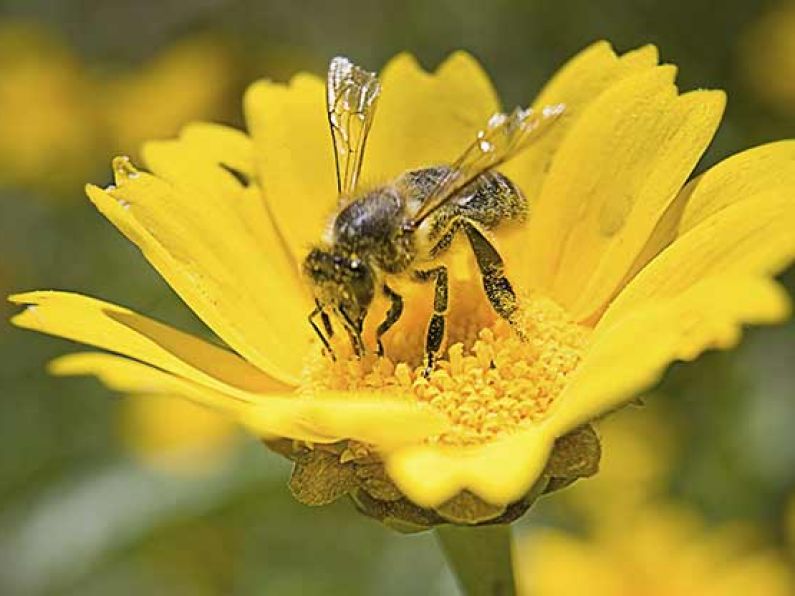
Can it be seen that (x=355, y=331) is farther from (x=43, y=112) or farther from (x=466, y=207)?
(x=43, y=112)

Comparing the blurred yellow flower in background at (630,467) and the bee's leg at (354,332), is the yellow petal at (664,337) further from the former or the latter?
the blurred yellow flower in background at (630,467)

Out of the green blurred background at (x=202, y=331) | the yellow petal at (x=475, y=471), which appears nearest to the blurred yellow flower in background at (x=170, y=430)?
the green blurred background at (x=202, y=331)

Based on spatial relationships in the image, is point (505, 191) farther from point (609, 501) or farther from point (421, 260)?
point (609, 501)

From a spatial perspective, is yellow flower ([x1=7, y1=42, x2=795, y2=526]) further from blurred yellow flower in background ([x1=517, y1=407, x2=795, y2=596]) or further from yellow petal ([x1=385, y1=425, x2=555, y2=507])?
blurred yellow flower in background ([x1=517, y1=407, x2=795, y2=596])

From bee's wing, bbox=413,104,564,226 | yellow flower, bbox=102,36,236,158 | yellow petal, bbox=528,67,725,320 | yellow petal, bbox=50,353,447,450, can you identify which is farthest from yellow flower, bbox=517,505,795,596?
yellow flower, bbox=102,36,236,158

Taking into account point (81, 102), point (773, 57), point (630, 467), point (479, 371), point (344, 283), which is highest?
point (344, 283)

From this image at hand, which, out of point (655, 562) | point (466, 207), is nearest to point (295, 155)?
point (466, 207)

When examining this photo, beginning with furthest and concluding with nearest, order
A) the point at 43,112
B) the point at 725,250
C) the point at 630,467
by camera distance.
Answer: the point at 43,112, the point at 630,467, the point at 725,250
